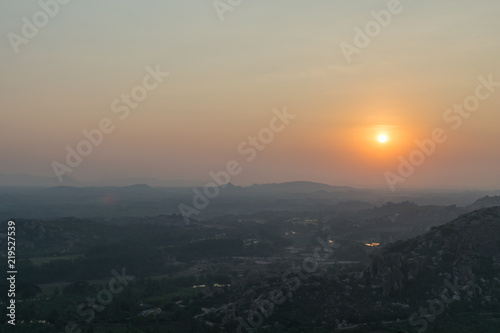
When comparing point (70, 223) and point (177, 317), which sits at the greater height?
point (70, 223)

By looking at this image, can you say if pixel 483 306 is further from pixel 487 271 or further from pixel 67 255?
pixel 67 255

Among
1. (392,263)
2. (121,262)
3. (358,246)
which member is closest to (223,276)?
(121,262)

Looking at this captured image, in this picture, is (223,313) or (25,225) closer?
(223,313)

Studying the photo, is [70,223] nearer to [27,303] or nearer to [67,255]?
[67,255]

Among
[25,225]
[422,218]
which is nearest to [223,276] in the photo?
[25,225]

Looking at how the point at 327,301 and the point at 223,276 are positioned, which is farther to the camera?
the point at 223,276

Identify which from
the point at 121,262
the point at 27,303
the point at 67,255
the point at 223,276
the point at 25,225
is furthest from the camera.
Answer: the point at 25,225

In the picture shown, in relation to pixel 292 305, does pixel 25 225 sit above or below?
above

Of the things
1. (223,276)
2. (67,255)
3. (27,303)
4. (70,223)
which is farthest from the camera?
(70,223)

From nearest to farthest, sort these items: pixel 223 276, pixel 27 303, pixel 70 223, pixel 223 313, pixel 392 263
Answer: pixel 223 313, pixel 392 263, pixel 27 303, pixel 223 276, pixel 70 223
